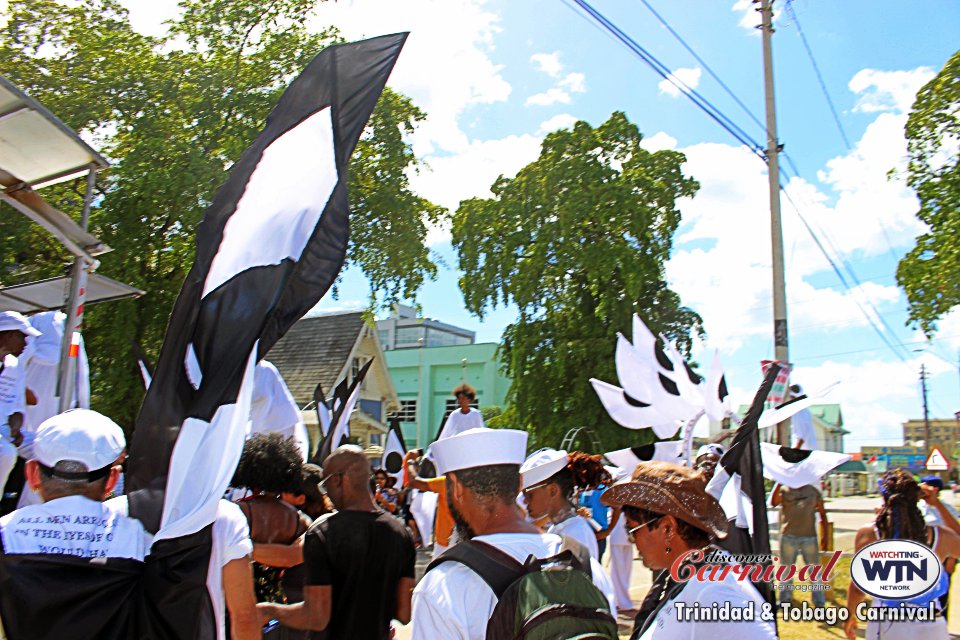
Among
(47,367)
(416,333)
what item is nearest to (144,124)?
(47,367)

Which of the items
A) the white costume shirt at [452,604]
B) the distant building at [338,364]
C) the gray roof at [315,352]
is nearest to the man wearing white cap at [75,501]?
the white costume shirt at [452,604]

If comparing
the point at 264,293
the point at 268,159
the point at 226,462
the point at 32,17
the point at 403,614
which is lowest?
the point at 403,614

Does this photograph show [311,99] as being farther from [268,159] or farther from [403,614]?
[403,614]

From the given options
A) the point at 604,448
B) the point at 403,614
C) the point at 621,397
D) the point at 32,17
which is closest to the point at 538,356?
the point at 604,448

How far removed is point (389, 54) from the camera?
3.25 metres

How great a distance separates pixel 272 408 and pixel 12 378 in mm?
2601

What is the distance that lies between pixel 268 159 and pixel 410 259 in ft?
46.4

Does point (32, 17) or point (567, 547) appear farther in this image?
point (32, 17)

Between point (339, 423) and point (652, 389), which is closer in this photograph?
point (339, 423)

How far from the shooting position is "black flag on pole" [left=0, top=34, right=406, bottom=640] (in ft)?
8.19

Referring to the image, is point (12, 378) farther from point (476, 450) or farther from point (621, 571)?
point (621, 571)

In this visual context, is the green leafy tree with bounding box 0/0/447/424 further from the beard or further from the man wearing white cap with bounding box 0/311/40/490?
the beard

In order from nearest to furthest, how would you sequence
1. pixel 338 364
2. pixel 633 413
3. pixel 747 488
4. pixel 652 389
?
pixel 747 488, pixel 652 389, pixel 633 413, pixel 338 364

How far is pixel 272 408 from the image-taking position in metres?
7.16
